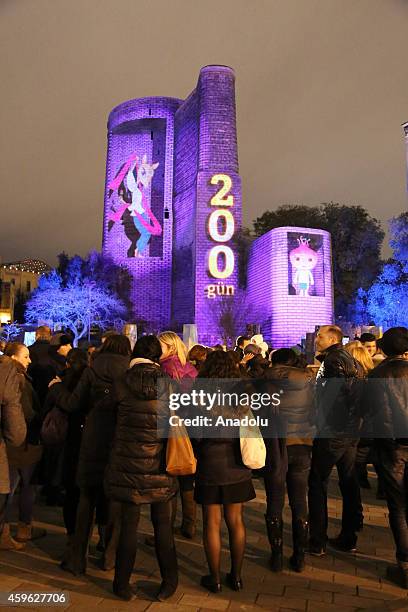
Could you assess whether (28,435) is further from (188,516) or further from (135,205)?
(135,205)

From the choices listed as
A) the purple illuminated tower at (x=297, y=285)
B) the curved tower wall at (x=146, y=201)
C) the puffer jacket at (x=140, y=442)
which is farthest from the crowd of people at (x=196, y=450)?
the curved tower wall at (x=146, y=201)

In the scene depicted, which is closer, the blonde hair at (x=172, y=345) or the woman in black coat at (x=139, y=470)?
the woman in black coat at (x=139, y=470)

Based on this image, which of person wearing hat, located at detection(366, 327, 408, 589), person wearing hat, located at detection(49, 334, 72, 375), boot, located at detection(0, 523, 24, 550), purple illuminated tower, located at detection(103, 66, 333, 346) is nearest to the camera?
person wearing hat, located at detection(366, 327, 408, 589)

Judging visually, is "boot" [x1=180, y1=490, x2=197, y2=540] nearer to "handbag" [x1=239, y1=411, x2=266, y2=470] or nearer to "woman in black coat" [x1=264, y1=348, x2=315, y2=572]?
"woman in black coat" [x1=264, y1=348, x2=315, y2=572]

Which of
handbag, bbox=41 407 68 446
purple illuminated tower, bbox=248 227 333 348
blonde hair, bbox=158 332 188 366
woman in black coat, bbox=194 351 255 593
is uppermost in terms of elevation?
purple illuminated tower, bbox=248 227 333 348

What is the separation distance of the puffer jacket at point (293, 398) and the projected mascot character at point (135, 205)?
39.7 m

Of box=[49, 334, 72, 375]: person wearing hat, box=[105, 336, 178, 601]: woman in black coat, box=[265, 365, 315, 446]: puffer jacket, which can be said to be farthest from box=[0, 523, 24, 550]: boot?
box=[265, 365, 315, 446]: puffer jacket

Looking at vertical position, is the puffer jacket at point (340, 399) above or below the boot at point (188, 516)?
above

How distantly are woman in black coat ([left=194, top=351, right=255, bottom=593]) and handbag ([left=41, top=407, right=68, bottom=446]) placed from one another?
131 centimetres

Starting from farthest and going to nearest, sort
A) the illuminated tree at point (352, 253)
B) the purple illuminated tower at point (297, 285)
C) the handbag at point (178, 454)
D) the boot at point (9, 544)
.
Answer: the illuminated tree at point (352, 253), the purple illuminated tower at point (297, 285), the boot at point (9, 544), the handbag at point (178, 454)

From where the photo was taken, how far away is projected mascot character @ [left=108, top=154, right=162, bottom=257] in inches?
1720

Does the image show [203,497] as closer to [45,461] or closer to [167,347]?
[167,347]

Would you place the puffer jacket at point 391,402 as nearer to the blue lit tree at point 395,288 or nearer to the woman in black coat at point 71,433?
the woman in black coat at point 71,433

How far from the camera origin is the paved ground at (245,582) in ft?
12.0
